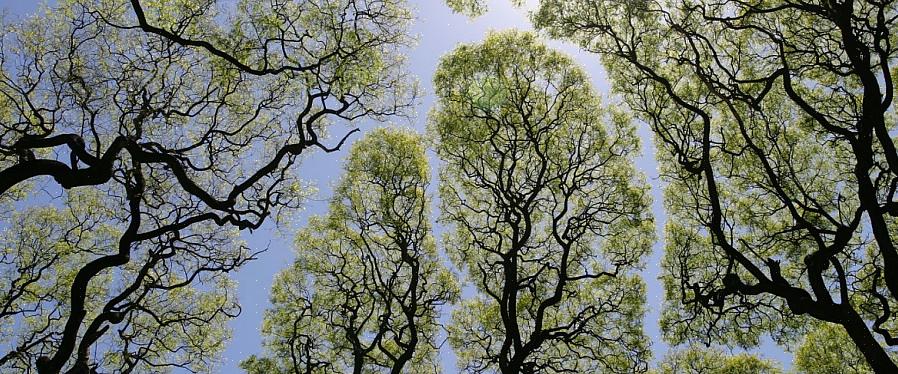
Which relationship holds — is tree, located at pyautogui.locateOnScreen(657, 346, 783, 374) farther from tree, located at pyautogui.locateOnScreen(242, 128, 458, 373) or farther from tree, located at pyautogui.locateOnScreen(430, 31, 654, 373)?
tree, located at pyautogui.locateOnScreen(242, 128, 458, 373)

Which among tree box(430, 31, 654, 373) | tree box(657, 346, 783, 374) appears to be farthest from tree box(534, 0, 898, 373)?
tree box(657, 346, 783, 374)

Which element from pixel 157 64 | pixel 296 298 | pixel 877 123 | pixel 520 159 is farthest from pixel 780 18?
pixel 296 298

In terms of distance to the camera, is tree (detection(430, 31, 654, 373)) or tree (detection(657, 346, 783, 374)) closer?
tree (detection(430, 31, 654, 373))

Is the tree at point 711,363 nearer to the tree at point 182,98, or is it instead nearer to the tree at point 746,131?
the tree at point 746,131

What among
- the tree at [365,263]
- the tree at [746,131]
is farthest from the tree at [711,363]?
the tree at [365,263]

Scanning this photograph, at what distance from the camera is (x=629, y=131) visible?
754 inches

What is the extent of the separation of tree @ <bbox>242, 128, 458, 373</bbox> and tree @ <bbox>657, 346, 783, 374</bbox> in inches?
347

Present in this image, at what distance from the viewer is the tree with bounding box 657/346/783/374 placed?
22.7 metres

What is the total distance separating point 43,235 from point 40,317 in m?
2.62

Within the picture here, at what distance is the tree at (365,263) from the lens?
20.2 m

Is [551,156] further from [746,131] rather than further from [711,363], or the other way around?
[711,363]

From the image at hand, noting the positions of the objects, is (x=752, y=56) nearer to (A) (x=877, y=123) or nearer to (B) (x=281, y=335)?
(A) (x=877, y=123)

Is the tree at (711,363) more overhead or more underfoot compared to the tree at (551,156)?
more underfoot

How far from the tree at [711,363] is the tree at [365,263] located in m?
8.81
